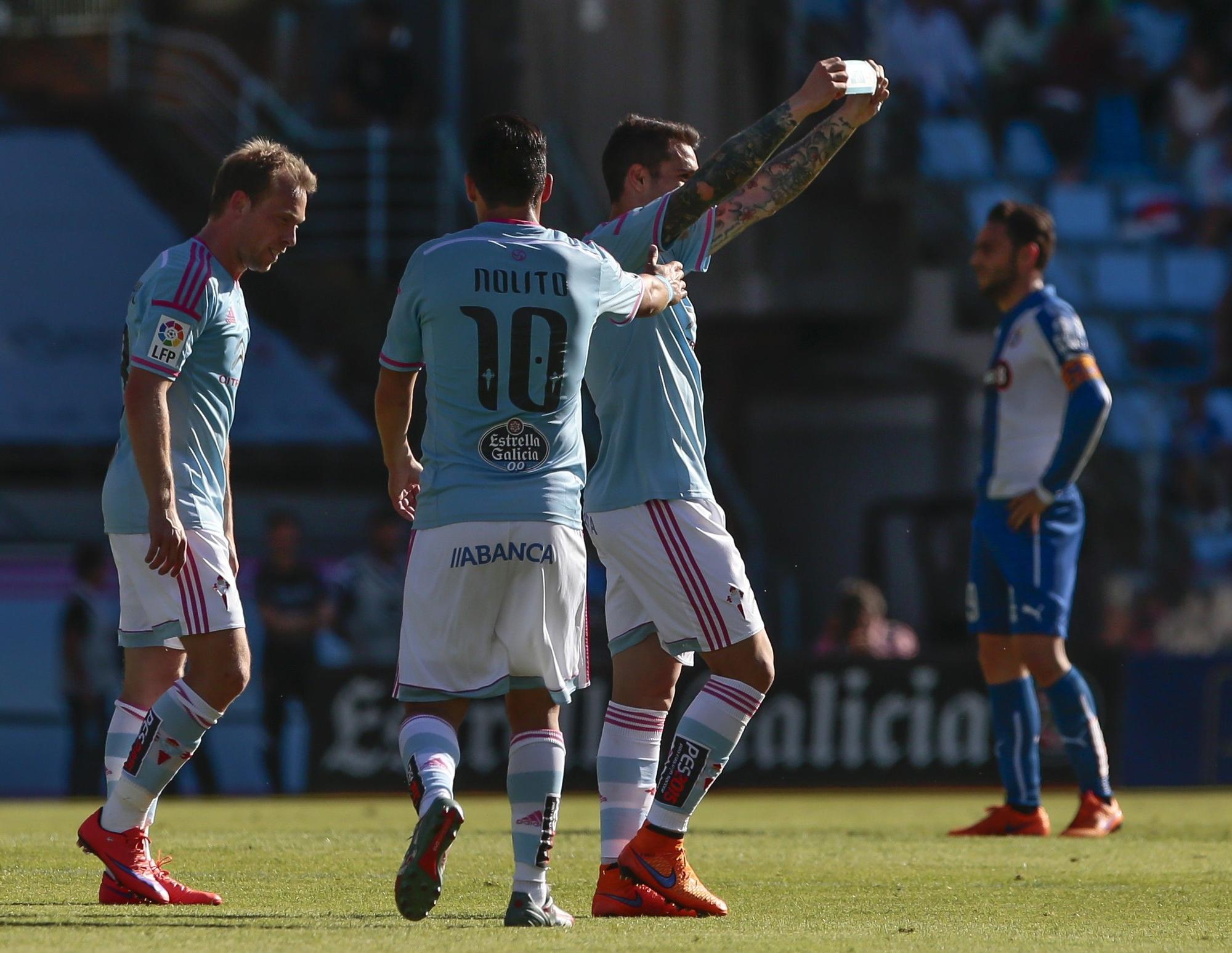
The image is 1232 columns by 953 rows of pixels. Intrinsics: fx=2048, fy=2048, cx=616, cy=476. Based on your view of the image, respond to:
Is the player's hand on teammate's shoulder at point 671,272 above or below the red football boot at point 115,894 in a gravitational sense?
above

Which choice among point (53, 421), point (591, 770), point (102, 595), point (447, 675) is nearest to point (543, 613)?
point (447, 675)

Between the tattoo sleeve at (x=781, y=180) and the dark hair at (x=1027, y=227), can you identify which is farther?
the dark hair at (x=1027, y=227)

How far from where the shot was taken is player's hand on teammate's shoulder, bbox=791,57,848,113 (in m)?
6.15

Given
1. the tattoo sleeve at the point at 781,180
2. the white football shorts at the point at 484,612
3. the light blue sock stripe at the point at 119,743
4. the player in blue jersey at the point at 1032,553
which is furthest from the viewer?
the player in blue jersey at the point at 1032,553

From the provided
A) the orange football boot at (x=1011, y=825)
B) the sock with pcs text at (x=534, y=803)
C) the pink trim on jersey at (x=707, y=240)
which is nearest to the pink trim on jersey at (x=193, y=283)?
the pink trim on jersey at (x=707, y=240)

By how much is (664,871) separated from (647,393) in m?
1.40

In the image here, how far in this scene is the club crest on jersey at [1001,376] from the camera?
9023 millimetres

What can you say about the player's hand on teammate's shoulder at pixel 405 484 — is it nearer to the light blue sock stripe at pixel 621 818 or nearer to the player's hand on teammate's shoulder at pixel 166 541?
the player's hand on teammate's shoulder at pixel 166 541

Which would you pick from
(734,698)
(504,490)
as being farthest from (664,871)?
(504,490)

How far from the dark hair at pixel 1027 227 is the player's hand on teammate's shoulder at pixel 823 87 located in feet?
9.91

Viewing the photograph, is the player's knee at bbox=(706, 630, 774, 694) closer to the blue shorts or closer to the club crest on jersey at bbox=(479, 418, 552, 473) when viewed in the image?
the club crest on jersey at bbox=(479, 418, 552, 473)

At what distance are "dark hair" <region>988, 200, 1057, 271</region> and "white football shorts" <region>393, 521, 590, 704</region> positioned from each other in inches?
171

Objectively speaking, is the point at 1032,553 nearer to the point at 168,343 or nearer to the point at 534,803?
the point at 534,803

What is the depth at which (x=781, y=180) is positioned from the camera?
6441 millimetres
